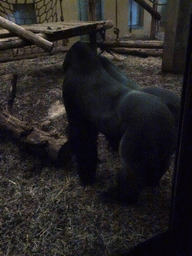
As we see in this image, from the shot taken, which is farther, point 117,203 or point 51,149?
point 51,149

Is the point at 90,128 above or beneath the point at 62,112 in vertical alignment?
above

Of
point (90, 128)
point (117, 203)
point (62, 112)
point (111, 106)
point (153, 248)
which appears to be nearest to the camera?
point (153, 248)

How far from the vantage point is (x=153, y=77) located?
2.06 metres

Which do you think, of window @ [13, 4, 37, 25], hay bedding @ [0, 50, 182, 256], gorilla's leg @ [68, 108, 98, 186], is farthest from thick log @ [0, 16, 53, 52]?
window @ [13, 4, 37, 25]

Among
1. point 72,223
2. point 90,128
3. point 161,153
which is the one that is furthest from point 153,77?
point 72,223

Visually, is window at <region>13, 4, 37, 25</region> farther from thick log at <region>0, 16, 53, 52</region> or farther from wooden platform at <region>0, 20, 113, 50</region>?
thick log at <region>0, 16, 53, 52</region>

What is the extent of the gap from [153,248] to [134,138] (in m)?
0.40

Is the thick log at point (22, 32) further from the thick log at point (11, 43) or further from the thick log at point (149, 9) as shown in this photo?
the thick log at point (149, 9)

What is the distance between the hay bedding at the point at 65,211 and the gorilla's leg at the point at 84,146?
0.05 meters

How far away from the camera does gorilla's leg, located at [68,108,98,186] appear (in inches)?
52.6

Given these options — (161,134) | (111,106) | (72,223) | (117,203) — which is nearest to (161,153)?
(161,134)

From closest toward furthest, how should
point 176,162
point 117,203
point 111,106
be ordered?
point 176,162, point 111,106, point 117,203

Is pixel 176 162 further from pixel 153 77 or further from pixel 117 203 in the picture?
pixel 153 77

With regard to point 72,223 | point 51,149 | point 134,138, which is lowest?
point 72,223
